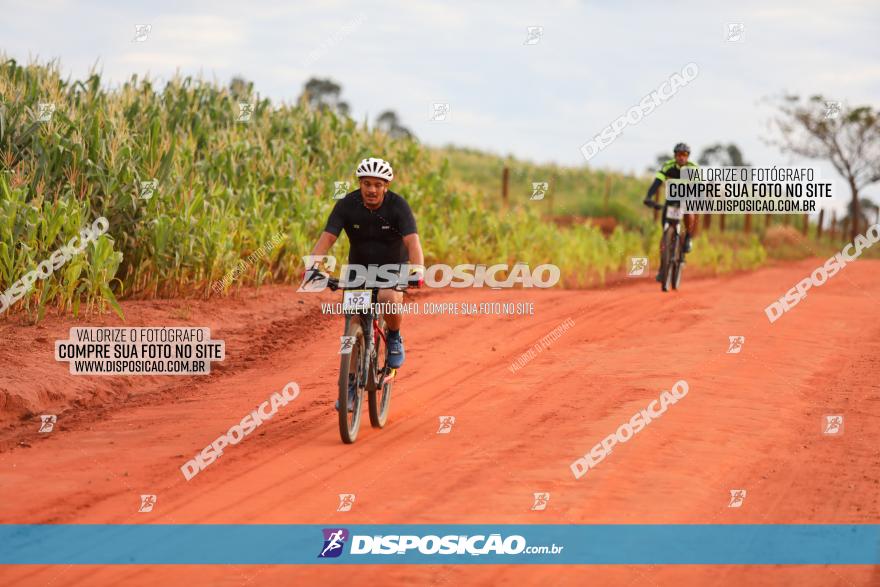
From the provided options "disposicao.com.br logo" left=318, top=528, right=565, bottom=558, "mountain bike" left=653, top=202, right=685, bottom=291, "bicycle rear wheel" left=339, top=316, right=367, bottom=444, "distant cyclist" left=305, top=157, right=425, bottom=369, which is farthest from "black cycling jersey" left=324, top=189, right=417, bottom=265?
"mountain bike" left=653, top=202, right=685, bottom=291

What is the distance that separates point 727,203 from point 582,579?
30932 millimetres

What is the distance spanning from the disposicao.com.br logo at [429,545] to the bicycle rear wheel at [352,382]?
205cm

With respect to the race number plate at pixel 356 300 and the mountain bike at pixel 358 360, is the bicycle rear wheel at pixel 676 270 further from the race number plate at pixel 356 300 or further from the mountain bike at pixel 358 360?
the race number plate at pixel 356 300

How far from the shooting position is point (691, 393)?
451 inches

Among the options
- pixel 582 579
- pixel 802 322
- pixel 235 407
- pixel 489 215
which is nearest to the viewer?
pixel 582 579

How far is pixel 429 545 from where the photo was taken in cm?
715

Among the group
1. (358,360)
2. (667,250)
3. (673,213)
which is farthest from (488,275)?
(358,360)

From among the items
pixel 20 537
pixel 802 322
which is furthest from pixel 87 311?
pixel 802 322

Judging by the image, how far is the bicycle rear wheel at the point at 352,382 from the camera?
923 centimetres

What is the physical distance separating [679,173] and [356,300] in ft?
33.8

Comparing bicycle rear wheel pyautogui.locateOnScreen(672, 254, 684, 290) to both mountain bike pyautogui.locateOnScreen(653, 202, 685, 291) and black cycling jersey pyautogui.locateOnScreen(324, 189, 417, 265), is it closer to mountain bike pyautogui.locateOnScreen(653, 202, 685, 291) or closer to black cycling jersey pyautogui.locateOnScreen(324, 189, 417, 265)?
mountain bike pyautogui.locateOnScreen(653, 202, 685, 291)

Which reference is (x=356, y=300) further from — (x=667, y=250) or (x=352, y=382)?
(x=667, y=250)

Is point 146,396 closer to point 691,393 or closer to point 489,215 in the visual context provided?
point 691,393

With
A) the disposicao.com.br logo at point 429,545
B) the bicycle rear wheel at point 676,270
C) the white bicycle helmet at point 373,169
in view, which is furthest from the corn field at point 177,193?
the disposicao.com.br logo at point 429,545
